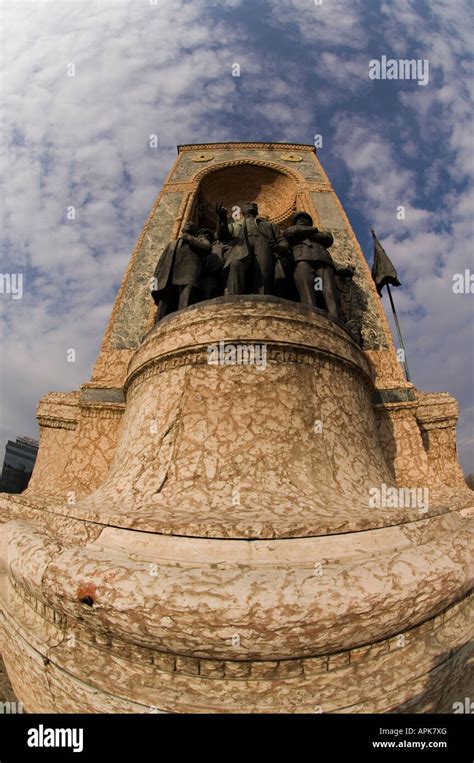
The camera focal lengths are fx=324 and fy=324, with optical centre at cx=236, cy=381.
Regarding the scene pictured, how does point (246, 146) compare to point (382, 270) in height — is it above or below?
above

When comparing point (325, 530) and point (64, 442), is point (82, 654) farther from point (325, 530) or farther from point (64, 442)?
point (64, 442)

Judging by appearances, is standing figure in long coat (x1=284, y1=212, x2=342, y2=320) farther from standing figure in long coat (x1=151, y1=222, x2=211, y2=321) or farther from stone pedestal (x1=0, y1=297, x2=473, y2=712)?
stone pedestal (x1=0, y1=297, x2=473, y2=712)

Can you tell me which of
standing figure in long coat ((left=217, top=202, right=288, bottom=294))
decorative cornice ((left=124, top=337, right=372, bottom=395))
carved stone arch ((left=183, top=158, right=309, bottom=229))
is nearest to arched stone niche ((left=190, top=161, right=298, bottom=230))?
carved stone arch ((left=183, top=158, right=309, bottom=229))

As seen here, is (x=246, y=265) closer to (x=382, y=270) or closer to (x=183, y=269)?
(x=183, y=269)

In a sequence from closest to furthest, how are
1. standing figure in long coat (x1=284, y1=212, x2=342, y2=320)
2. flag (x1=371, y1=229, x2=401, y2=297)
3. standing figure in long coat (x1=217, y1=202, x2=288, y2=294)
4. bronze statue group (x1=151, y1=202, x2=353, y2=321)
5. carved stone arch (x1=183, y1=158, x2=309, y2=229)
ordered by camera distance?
standing figure in long coat (x1=217, y1=202, x2=288, y2=294)
bronze statue group (x1=151, y1=202, x2=353, y2=321)
standing figure in long coat (x1=284, y1=212, x2=342, y2=320)
flag (x1=371, y1=229, x2=401, y2=297)
carved stone arch (x1=183, y1=158, x2=309, y2=229)

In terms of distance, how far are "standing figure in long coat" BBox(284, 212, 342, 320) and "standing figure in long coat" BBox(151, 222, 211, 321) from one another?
1.18m

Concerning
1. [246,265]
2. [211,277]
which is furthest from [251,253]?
[211,277]

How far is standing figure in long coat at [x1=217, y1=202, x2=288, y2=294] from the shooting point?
3.51 metres

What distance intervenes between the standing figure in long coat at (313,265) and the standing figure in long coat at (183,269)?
1182 mm

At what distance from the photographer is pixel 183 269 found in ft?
12.3

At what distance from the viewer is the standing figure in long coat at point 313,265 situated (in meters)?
Result: 4.05

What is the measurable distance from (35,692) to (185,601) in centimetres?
125

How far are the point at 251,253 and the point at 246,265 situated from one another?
209 mm
